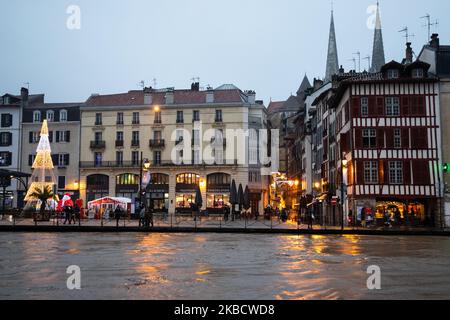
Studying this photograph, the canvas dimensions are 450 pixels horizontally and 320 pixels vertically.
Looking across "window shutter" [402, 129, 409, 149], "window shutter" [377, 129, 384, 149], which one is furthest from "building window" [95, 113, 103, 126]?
"window shutter" [402, 129, 409, 149]

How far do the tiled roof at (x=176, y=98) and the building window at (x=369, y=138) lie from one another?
100ft

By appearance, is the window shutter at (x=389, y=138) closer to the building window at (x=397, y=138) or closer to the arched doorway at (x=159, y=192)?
the building window at (x=397, y=138)

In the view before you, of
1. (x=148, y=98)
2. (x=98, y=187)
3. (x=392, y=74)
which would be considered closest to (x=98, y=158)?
(x=98, y=187)

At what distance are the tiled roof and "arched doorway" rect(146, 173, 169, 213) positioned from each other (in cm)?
993

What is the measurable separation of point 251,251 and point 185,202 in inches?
1934

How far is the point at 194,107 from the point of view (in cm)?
7181

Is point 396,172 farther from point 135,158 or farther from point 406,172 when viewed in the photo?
point 135,158

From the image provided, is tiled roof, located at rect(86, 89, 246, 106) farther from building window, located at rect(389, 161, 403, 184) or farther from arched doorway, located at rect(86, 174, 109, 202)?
building window, located at rect(389, 161, 403, 184)

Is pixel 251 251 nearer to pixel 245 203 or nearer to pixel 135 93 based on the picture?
pixel 245 203

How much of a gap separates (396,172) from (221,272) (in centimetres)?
2986

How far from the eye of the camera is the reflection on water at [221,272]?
11.2 m

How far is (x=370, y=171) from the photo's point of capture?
4188 centimetres
